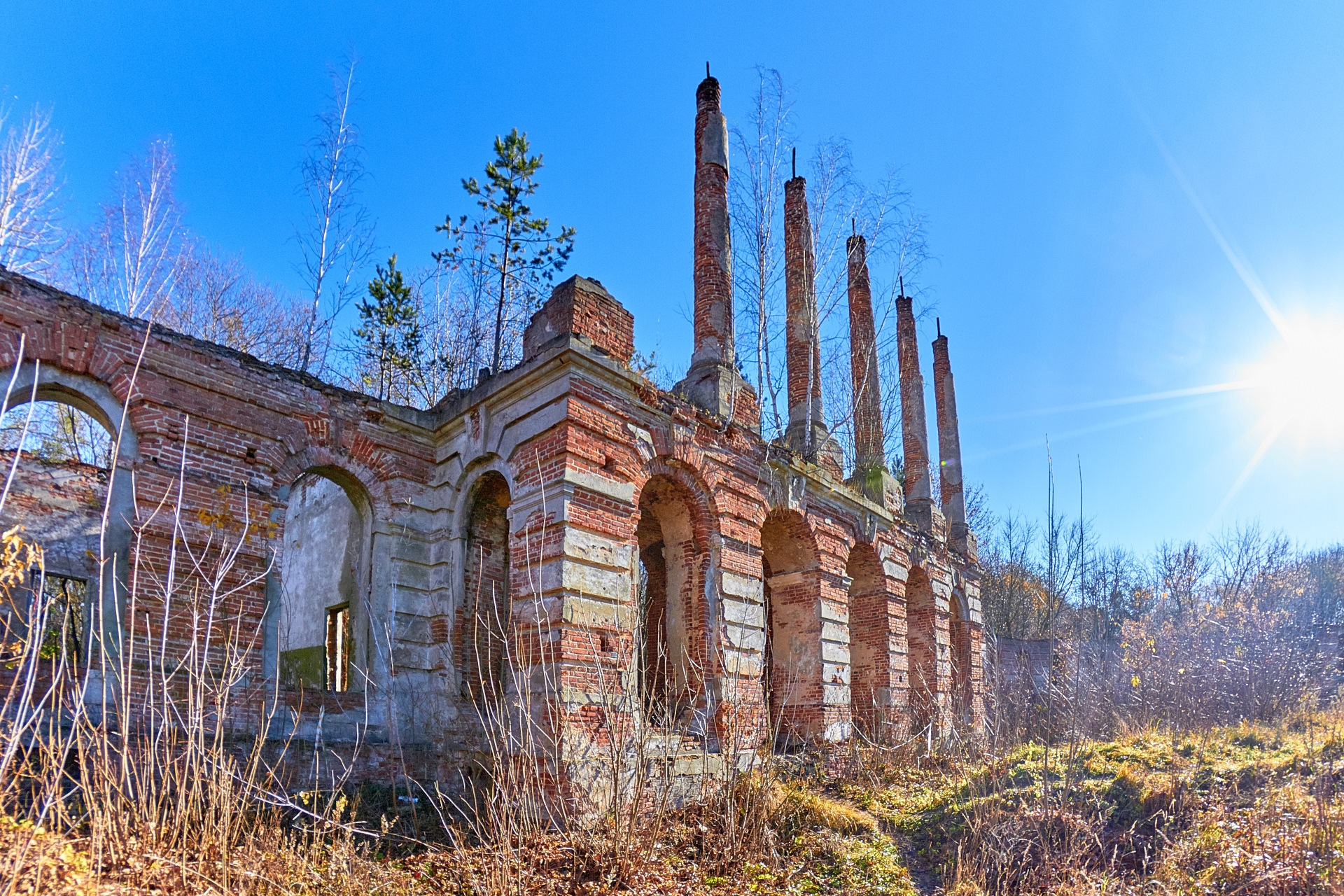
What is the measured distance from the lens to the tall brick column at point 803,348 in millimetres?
13367

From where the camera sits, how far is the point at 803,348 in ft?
44.9

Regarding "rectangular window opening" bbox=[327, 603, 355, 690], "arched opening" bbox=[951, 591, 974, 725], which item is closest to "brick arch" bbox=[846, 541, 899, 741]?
"arched opening" bbox=[951, 591, 974, 725]

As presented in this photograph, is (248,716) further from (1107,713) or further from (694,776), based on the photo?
(1107,713)

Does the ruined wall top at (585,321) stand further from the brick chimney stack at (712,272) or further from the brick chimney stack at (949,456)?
the brick chimney stack at (949,456)

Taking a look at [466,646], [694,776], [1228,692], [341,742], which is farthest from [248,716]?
[1228,692]

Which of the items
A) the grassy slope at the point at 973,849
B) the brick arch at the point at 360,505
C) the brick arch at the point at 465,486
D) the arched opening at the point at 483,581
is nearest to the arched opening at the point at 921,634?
the grassy slope at the point at 973,849

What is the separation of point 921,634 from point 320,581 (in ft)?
36.1

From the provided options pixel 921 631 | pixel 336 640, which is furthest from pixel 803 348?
pixel 336 640

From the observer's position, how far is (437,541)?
1025 cm

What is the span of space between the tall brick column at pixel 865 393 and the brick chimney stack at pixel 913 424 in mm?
1174

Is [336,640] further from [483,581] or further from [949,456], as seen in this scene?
[949,456]

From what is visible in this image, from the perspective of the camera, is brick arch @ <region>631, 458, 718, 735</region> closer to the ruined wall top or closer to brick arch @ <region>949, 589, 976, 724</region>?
the ruined wall top

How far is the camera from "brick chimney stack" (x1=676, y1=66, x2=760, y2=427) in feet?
36.6

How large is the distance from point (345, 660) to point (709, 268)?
8.19m
